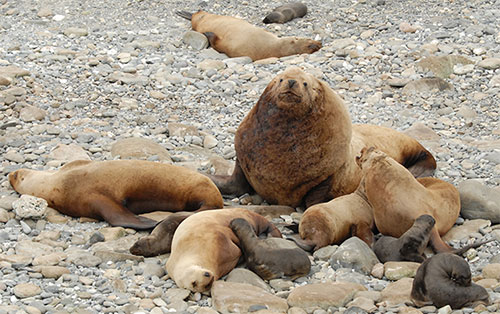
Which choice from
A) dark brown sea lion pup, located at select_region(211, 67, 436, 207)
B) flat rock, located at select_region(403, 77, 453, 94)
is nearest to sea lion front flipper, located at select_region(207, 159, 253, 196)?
dark brown sea lion pup, located at select_region(211, 67, 436, 207)

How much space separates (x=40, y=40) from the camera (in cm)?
1191

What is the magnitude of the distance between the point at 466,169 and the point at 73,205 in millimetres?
3773

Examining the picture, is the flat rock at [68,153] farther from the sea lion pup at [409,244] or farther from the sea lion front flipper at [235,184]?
the sea lion pup at [409,244]

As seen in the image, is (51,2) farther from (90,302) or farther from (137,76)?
(90,302)

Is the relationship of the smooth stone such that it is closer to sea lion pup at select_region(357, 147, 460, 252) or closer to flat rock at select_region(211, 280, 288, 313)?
flat rock at select_region(211, 280, 288, 313)

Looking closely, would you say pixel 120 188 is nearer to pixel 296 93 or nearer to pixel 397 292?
pixel 296 93

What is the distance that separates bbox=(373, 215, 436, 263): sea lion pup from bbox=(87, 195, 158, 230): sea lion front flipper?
1757mm

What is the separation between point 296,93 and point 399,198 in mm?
1316

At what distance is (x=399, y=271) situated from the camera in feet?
18.7

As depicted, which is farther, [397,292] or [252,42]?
[252,42]

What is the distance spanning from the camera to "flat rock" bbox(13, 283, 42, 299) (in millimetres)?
5090

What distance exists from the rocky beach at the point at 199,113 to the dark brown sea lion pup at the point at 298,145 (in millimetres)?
297

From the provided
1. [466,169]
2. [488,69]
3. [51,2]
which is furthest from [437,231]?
[51,2]

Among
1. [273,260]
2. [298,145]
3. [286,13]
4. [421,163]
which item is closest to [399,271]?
[273,260]
